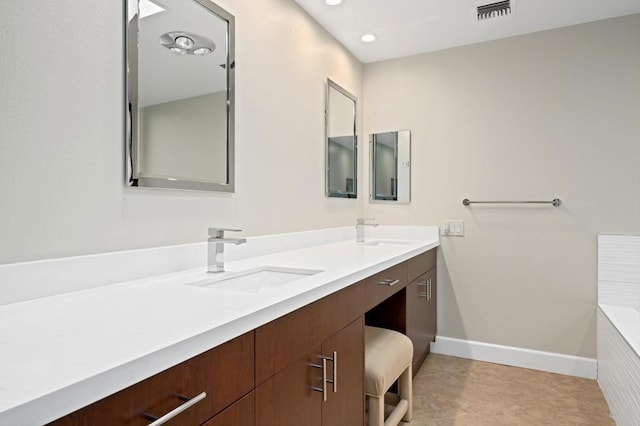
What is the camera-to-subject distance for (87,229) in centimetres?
115

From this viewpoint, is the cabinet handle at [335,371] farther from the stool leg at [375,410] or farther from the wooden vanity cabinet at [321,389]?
the stool leg at [375,410]

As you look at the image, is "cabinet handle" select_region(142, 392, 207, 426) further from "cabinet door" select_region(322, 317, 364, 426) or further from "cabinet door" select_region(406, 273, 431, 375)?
"cabinet door" select_region(406, 273, 431, 375)

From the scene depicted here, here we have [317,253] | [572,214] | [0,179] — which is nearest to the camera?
[0,179]

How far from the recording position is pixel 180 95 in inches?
58.2

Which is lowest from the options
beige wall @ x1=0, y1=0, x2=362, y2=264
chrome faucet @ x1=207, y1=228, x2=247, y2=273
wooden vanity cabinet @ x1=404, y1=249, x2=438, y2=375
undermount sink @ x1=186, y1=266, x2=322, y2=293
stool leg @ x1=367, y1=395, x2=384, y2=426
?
stool leg @ x1=367, y1=395, x2=384, y2=426

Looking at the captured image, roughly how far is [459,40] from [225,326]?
2660 mm

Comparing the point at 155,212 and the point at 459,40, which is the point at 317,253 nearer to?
the point at 155,212

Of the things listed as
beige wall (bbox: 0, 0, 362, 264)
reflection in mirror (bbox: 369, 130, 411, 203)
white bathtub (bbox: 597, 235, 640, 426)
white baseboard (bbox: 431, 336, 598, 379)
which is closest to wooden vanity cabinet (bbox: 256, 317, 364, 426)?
beige wall (bbox: 0, 0, 362, 264)

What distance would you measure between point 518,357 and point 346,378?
5.93 ft

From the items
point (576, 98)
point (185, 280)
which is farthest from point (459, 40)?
point (185, 280)

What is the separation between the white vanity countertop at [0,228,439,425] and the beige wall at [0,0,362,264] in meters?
0.18

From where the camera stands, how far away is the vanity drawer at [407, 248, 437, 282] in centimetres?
221

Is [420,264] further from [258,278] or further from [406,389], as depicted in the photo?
[258,278]

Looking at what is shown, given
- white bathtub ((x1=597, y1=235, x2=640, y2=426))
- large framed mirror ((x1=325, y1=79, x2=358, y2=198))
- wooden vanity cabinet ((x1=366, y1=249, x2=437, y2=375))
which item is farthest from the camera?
large framed mirror ((x1=325, y1=79, x2=358, y2=198))
